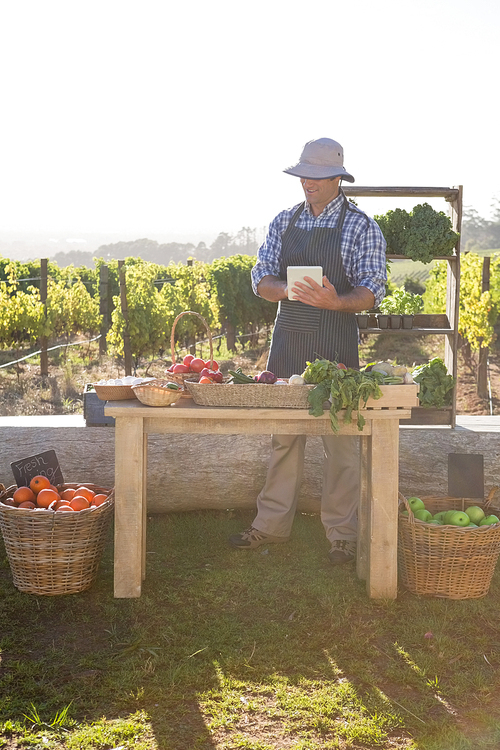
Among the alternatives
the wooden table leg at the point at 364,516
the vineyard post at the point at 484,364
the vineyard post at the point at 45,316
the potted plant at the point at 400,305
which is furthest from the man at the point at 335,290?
the vineyard post at the point at 45,316

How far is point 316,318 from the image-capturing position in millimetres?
3658

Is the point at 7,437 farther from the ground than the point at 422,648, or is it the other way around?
the point at 7,437

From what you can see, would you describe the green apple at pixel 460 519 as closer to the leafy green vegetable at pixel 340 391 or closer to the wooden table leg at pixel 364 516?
the wooden table leg at pixel 364 516

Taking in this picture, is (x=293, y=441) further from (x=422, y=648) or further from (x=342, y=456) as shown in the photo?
(x=422, y=648)

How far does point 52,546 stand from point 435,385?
8.49 feet

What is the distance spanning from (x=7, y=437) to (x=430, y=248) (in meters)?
2.82

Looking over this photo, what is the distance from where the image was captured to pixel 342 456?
3.73m

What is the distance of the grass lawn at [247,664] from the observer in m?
2.42

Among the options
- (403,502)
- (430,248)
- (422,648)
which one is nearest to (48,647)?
(422,648)

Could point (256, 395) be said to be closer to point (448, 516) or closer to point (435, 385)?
point (448, 516)

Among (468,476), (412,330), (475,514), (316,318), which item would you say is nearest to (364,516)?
(475,514)

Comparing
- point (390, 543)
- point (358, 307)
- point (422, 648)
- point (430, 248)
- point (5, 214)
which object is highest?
point (5, 214)

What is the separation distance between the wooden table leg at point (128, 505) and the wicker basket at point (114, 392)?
0.14 metres

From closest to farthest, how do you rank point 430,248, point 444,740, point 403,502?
point 444,740 → point 403,502 → point 430,248
